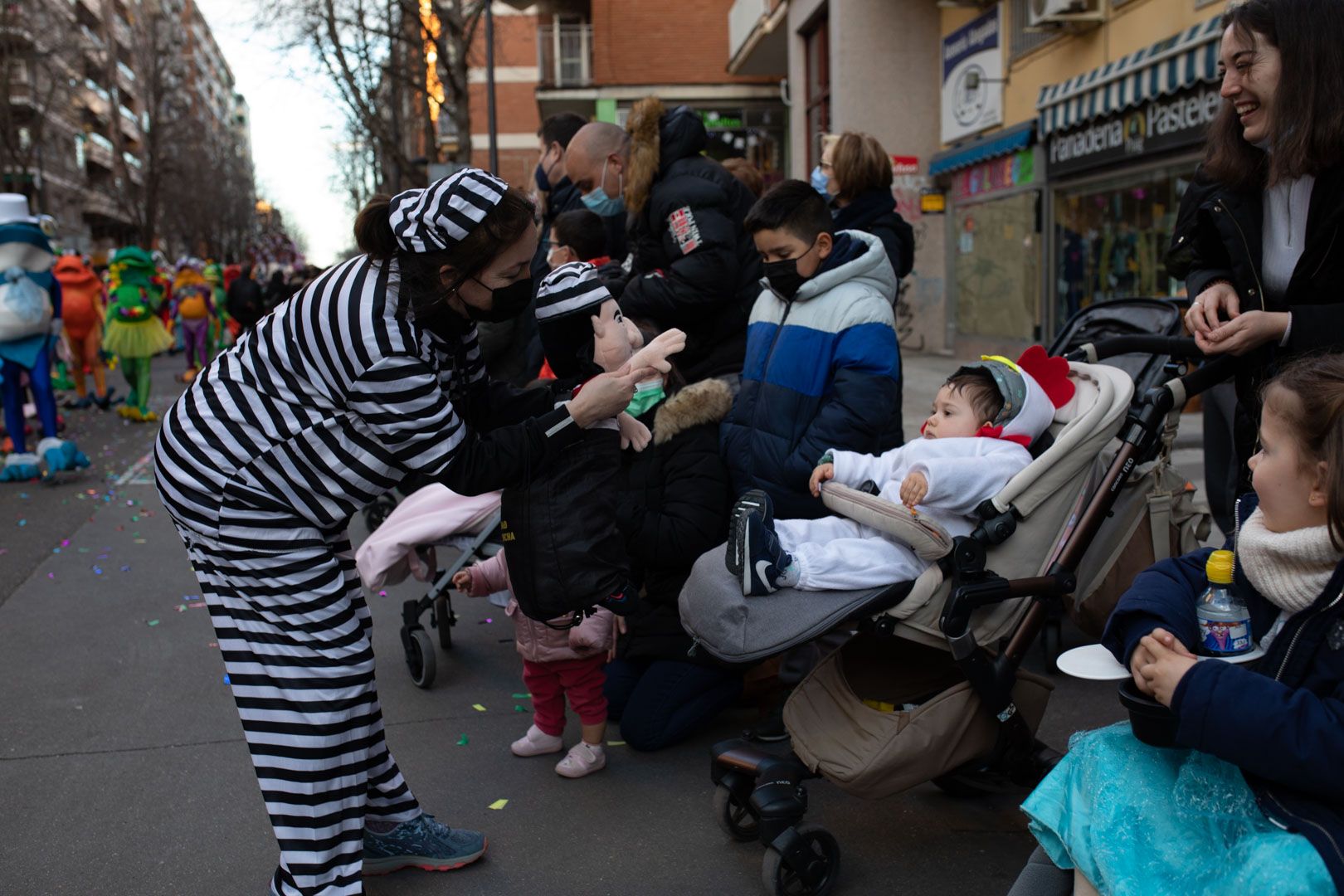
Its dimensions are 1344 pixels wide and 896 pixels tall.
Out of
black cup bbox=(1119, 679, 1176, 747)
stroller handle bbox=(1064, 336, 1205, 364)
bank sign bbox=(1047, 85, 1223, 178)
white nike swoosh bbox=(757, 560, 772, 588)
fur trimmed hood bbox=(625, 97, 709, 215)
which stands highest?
bank sign bbox=(1047, 85, 1223, 178)

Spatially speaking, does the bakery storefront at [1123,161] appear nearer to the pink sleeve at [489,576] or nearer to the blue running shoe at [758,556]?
the pink sleeve at [489,576]

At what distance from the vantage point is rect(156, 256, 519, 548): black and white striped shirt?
2.68m

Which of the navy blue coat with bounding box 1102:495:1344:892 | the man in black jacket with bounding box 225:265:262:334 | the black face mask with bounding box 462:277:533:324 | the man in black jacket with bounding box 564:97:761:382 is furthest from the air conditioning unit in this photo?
the navy blue coat with bounding box 1102:495:1344:892

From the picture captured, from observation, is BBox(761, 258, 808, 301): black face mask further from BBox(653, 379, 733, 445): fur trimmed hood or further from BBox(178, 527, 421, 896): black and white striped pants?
BBox(178, 527, 421, 896): black and white striped pants

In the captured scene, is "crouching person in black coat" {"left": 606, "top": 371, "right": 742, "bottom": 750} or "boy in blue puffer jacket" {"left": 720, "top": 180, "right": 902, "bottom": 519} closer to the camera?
"boy in blue puffer jacket" {"left": 720, "top": 180, "right": 902, "bottom": 519}

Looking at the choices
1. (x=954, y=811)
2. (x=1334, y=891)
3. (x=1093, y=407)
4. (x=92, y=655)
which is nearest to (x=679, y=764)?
(x=954, y=811)

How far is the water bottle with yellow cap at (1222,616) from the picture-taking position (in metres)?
2.09

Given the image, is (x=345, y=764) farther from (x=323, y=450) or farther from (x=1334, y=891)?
(x=1334, y=891)

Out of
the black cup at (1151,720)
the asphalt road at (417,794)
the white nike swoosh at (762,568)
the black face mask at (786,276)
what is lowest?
the asphalt road at (417,794)

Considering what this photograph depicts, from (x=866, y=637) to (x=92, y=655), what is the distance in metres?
3.87

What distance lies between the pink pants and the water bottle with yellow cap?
86.7 inches

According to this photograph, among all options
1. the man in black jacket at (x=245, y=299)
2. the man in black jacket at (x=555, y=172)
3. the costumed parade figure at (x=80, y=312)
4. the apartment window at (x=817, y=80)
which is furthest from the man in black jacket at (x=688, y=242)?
the apartment window at (x=817, y=80)

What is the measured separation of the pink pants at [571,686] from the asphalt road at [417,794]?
20 centimetres

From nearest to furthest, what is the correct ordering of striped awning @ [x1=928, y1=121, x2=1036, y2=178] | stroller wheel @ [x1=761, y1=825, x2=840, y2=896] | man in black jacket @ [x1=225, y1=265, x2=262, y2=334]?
stroller wheel @ [x1=761, y1=825, x2=840, y2=896] < striped awning @ [x1=928, y1=121, x2=1036, y2=178] < man in black jacket @ [x1=225, y1=265, x2=262, y2=334]
